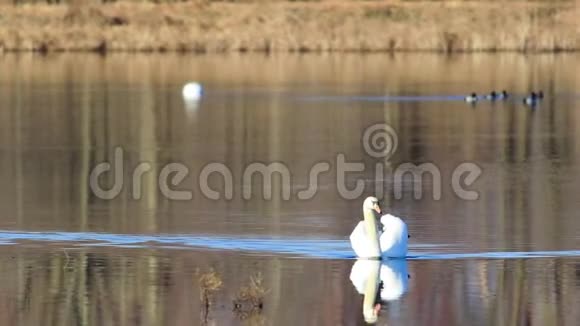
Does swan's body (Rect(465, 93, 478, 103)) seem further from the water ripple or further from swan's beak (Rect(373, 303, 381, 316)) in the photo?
swan's beak (Rect(373, 303, 381, 316))

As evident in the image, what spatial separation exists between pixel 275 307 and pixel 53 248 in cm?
351

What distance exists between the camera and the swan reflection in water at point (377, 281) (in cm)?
1248

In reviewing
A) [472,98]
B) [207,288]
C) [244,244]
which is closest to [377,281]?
[207,288]

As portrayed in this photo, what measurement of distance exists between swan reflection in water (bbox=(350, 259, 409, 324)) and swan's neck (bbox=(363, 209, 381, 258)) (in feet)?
0.27

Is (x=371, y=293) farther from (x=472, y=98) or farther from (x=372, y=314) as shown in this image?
(x=472, y=98)

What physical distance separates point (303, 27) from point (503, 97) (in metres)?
18.6

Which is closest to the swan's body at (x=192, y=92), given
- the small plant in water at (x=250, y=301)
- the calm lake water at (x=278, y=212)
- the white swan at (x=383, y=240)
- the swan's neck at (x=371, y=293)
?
the calm lake water at (x=278, y=212)

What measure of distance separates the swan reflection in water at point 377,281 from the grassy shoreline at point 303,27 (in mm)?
38365

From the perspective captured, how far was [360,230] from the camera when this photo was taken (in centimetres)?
1430

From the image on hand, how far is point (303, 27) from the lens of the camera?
54375mm

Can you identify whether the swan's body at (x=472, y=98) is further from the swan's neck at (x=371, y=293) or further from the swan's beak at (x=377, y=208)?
the swan's beak at (x=377, y=208)

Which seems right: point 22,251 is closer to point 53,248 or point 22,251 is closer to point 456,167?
point 53,248

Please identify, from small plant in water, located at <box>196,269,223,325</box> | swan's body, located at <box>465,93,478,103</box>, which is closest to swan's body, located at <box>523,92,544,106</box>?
swan's body, located at <box>465,93,478,103</box>

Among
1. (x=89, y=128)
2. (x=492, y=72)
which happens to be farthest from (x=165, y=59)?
(x=89, y=128)
